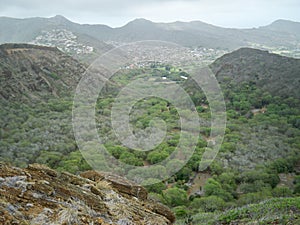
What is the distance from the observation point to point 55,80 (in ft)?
148

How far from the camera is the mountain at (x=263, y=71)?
41.7m

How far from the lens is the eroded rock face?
4628mm

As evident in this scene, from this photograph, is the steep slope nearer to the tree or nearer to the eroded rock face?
the tree

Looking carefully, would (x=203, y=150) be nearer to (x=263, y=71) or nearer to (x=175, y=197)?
(x=175, y=197)

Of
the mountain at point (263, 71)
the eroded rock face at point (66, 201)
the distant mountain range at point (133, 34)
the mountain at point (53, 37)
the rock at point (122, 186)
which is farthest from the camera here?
the distant mountain range at point (133, 34)

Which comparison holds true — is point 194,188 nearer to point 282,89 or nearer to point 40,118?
point 40,118

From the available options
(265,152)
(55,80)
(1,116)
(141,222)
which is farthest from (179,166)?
(55,80)

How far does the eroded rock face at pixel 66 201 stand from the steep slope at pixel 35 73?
33.0 meters

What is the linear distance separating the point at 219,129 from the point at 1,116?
22719 millimetres

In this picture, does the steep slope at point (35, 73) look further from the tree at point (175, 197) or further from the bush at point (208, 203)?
the bush at point (208, 203)

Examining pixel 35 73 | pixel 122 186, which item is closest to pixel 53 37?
pixel 35 73

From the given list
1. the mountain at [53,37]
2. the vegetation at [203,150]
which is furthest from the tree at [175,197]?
the mountain at [53,37]

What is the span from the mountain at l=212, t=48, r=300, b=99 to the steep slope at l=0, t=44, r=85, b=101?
25278 millimetres

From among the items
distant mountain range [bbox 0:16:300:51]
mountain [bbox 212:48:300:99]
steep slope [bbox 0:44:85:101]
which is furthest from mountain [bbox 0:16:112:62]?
mountain [bbox 212:48:300:99]
